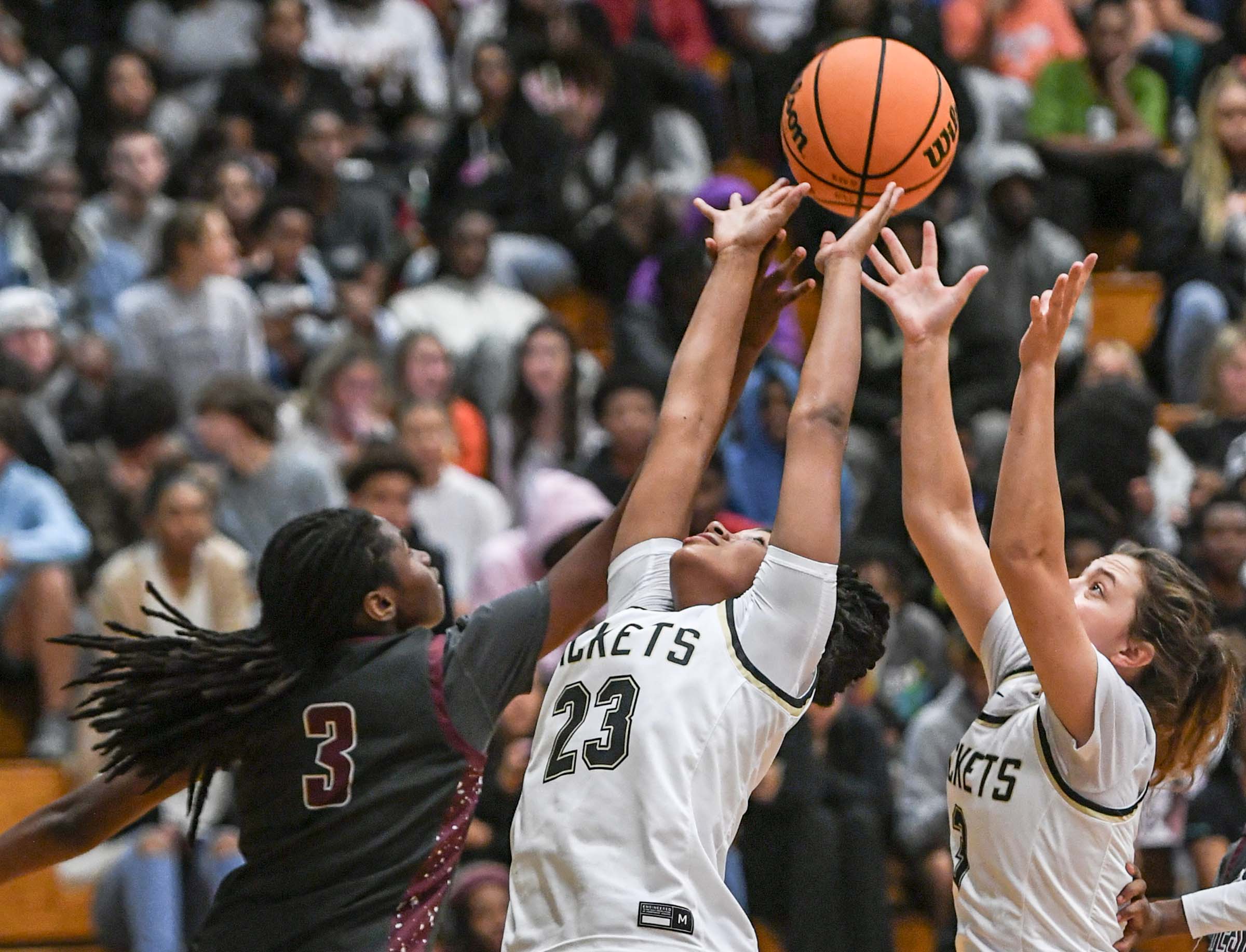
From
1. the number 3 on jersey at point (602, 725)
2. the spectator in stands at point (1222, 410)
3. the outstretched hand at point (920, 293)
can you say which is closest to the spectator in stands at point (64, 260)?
the spectator in stands at point (1222, 410)

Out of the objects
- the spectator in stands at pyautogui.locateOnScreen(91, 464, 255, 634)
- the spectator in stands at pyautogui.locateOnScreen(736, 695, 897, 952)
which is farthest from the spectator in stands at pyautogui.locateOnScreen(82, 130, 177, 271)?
the spectator in stands at pyautogui.locateOnScreen(736, 695, 897, 952)

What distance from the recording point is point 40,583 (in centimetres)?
701

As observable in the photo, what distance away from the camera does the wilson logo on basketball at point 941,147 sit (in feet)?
13.8

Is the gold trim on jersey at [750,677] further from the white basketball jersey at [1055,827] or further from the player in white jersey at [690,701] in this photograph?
the white basketball jersey at [1055,827]

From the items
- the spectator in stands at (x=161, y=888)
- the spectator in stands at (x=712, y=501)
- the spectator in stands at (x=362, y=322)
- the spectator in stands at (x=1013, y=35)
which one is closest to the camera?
the spectator in stands at (x=161, y=888)

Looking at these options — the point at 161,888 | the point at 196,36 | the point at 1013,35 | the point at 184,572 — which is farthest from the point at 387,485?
the point at 1013,35

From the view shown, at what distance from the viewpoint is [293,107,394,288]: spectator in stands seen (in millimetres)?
10211

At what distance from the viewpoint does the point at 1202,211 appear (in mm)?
10602

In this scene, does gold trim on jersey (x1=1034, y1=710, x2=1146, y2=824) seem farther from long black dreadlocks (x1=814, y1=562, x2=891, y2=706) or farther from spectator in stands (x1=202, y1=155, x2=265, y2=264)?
spectator in stands (x1=202, y1=155, x2=265, y2=264)

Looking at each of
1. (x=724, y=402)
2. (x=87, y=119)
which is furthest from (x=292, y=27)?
(x=724, y=402)

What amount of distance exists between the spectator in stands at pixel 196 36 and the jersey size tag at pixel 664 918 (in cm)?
873

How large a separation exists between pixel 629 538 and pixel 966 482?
0.76 meters

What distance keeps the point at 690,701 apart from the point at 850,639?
456 mm

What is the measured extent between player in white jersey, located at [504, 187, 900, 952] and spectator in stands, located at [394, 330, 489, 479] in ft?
16.6
